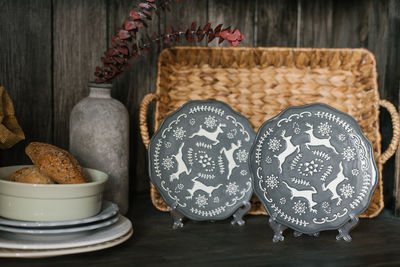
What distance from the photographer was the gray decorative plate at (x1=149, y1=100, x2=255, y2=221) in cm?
92

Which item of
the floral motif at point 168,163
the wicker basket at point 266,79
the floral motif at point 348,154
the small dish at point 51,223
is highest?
the wicker basket at point 266,79

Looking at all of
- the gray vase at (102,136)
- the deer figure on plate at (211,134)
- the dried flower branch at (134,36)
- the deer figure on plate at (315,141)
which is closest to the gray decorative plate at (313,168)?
the deer figure on plate at (315,141)

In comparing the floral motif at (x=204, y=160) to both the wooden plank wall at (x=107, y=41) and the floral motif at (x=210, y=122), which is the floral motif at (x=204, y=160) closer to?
the floral motif at (x=210, y=122)

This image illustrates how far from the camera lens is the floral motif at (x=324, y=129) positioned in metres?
0.89

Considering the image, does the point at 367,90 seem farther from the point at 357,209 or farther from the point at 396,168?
the point at 357,209

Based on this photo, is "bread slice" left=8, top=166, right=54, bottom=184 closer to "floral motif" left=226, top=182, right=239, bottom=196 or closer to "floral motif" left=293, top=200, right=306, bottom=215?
"floral motif" left=226, top=182, right=239, bottom=196

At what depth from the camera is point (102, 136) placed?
0.93 m

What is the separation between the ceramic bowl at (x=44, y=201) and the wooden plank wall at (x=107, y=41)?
0.39 metres

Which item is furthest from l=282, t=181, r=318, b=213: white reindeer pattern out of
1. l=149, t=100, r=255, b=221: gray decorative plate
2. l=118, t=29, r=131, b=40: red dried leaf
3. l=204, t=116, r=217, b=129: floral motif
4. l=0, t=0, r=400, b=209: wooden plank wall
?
l=118, t=29, r=131, b=40: red dried leaf

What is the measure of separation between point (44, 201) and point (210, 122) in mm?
423

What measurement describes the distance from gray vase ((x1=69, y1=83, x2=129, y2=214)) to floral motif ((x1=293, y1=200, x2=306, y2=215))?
415 mm

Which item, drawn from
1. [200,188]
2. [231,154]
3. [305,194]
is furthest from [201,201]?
[305,194]

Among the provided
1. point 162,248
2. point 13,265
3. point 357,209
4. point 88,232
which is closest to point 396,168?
point 357,209

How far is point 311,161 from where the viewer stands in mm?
886
